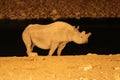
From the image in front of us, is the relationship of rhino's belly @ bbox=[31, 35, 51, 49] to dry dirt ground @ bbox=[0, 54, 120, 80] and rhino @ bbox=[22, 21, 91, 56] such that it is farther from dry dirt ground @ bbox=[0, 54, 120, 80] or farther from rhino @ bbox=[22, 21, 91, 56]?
dry dirt ground @ bbox=[0, 54, 120, 80]

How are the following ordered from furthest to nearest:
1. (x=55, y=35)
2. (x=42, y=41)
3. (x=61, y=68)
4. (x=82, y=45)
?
(x=82, y=45)
(x=42, y=41)
(x=55, y=35)
(x=61, y=68)

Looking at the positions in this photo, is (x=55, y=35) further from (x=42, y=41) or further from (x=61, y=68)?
(x=61, y=68)

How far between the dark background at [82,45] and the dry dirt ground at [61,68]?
4.62 meters

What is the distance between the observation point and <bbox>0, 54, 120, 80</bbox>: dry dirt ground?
699cm

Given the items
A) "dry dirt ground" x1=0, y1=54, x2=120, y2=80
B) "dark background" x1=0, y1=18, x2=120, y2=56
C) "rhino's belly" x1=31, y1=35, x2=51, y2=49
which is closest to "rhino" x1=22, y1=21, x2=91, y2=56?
"rhino's belly" x1=31, y1=35, x2=51, y2=49

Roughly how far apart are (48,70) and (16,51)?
6217mm

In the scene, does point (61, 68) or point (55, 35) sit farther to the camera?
point (55, 35)

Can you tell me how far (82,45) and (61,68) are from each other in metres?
7.47

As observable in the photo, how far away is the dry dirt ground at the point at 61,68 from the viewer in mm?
6992

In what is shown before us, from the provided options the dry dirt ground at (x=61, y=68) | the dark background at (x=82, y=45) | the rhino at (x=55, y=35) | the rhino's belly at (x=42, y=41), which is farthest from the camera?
the dark background at (x=82, y=45)

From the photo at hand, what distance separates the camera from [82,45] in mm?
15188

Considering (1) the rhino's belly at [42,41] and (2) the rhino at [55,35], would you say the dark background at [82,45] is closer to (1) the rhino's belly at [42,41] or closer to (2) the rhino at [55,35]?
(1) the rhino's belly at [42,41]

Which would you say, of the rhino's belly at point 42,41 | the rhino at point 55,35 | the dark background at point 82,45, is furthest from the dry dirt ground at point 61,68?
the dark background at point 82,45

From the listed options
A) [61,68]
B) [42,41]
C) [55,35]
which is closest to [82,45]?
[42,41]
